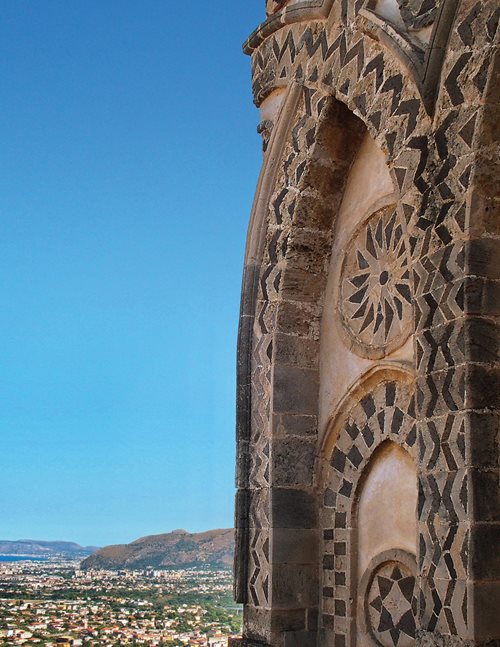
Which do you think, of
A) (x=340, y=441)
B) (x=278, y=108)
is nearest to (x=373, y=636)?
(x=340, y=441)

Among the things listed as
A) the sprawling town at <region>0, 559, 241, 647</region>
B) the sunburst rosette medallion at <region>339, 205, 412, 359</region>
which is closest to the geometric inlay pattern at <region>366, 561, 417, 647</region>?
the sunburst rosette medallion at <region>339, 205, 412, 359</region>

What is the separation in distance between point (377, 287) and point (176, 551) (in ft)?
30.5

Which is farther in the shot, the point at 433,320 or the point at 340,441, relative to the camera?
the point at 340,441

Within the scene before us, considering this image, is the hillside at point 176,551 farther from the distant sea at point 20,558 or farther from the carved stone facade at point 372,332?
the carved stone facade at point 372,332

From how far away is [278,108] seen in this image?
7793 mm

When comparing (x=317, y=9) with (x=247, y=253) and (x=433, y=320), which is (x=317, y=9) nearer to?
(x=247, y=253)

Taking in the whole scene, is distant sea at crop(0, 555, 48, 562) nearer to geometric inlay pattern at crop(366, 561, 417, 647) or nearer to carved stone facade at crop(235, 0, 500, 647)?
carved stone facade at crop(235, 0, 500, 647)

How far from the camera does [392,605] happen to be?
253 inches

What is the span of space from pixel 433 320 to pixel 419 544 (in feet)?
3.99

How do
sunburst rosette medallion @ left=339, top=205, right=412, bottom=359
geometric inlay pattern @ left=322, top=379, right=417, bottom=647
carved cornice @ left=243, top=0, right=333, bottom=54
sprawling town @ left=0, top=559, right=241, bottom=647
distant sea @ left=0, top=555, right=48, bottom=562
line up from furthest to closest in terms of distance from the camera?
distant sea @ left=0, top=555, right=48, bottom=562 < sprawling town @ left=0, top=559, right=241, bottom=647 < carved cornice @ left=243, top=0, right=333, bottom=54 < sunburst rosette medallion @ left=339, top=205, right=412, bottom=359 < geometric inlay pattern @ left=322, top=379, right=417, bottom=647

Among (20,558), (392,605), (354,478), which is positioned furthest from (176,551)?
(392,605)

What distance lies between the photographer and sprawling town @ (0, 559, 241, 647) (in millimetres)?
11133

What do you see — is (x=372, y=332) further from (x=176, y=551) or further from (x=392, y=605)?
(x=176, y=551)

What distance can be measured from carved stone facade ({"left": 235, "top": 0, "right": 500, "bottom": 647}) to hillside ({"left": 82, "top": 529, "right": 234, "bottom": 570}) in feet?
23.7
